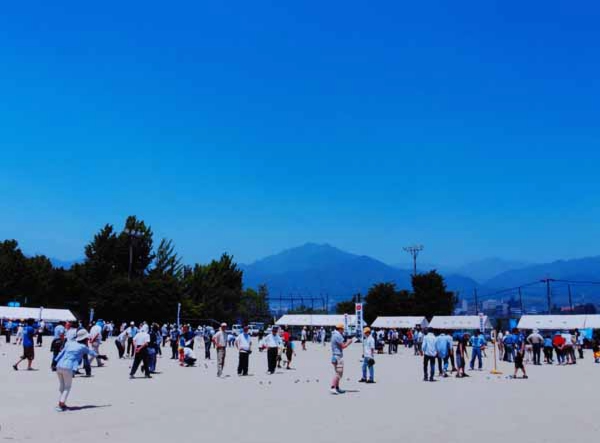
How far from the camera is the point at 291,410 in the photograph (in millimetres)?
11742

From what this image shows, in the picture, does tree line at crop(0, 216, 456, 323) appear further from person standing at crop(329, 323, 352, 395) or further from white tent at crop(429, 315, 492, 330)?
person standing at crop(329, 323, 352, 395)

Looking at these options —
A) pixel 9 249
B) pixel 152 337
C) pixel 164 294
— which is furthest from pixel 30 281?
pixel 152 337

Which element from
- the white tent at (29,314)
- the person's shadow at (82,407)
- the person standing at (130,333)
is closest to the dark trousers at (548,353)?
the person standing at (130,333)

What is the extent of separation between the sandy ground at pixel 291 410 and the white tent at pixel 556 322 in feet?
101

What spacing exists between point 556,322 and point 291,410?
Result: 42135 mm

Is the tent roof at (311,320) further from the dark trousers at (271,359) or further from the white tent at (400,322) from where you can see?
the dark trousers at (271,359)

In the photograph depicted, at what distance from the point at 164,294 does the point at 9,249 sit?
2117cm

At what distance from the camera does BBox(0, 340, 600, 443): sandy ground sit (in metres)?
9.15

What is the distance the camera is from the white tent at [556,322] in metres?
47.5

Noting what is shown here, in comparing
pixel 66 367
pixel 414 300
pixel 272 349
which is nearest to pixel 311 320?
pixel 414 300

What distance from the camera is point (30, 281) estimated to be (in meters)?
72.8

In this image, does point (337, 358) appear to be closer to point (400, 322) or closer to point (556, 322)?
point (556, 322)

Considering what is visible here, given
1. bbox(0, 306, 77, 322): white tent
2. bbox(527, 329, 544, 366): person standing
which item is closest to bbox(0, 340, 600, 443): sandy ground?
bbox(527, 329, 544, 366): person standing

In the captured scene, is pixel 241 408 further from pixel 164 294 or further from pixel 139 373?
pixel 164 294
